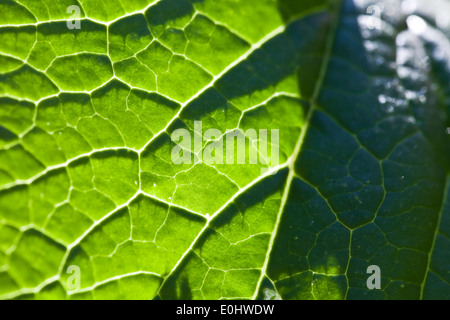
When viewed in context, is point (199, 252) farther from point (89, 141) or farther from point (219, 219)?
point (89, 141)

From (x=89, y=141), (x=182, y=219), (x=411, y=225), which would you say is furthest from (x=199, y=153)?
(x=411, y=225)

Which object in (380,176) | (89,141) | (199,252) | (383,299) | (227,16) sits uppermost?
(227,16)

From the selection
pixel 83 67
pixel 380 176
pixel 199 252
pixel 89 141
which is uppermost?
pixel 83 67

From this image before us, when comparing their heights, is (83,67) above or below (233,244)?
above

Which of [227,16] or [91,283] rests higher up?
[227,16]

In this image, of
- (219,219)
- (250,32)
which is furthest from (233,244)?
(250,32)

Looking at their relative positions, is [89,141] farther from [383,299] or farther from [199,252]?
[383,299]
